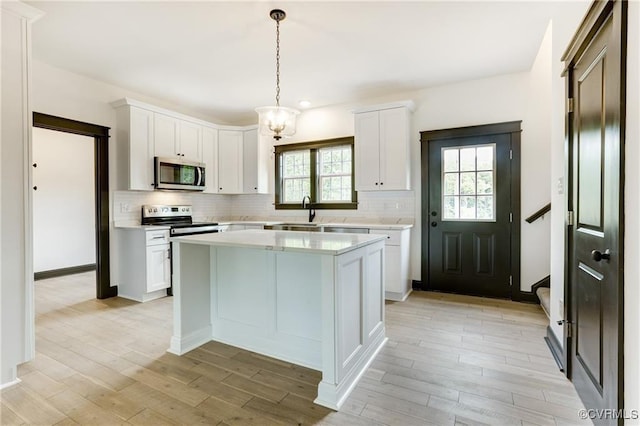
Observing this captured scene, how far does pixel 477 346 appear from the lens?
2.59 m

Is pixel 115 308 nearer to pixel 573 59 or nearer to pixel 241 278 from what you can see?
pixel 241 278

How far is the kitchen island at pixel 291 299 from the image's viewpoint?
1.90 m

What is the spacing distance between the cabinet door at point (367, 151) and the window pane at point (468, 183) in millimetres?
1071

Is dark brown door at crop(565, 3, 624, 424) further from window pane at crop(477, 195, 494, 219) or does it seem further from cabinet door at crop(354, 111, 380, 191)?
cabinet door at crop(354, 111, 380, 191)

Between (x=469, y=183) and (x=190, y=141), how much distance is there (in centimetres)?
401

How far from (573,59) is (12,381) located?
4180 mm

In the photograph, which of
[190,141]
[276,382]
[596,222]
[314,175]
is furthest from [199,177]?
[596,222]

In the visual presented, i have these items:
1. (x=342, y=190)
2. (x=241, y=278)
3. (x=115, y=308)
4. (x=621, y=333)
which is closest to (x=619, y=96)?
(x=621, y=333)

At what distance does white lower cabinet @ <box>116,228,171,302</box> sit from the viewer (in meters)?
3.85

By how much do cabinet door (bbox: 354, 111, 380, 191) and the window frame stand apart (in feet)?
1.11

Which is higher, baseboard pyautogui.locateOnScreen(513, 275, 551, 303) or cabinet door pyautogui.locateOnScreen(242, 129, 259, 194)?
cabinet door pyautogui.locateOnScreen(242, 129, 259, 194)

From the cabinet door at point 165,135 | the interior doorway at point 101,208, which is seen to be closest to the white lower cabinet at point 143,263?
the interior doorway at point 101,208

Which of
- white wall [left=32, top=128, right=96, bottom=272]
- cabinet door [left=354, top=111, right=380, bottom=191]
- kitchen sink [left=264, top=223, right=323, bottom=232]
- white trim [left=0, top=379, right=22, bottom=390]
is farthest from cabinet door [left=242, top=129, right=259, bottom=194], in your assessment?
white trim [left=0, top=379, right=22, bottom=390]

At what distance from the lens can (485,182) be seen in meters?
3.94
